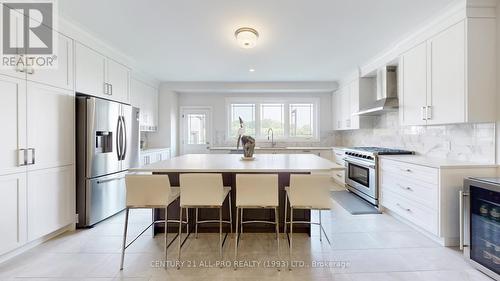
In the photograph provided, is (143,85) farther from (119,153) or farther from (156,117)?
(119,153)

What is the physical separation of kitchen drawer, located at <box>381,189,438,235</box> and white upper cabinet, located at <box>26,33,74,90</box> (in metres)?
4.43

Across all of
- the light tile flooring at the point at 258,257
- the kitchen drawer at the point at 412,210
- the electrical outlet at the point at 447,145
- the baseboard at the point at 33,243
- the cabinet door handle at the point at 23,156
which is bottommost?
the light tile flooring at the point at 258,257

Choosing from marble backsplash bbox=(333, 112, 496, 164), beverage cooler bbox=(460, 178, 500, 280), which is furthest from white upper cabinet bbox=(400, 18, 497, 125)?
beverage cooler bbox=(460, 178, 500, 280)

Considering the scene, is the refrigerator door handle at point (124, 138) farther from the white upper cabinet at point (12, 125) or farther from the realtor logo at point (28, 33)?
the white upper cabinet at point (12, 125)

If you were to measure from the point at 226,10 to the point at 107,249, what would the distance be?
2817mm

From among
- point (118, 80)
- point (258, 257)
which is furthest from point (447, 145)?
point (118, 80)

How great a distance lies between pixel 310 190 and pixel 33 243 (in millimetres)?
2956

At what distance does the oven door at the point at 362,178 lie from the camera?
3.84m

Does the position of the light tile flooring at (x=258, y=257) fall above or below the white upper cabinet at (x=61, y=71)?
below

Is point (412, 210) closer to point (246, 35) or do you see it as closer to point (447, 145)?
point (447, 145)

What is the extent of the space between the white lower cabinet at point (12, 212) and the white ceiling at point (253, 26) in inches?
72.1

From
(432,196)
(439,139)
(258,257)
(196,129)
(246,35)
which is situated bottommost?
(258,257)

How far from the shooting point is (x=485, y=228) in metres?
2.10

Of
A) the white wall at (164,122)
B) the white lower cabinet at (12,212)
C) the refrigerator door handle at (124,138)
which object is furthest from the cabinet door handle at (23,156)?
the white wall at (164,122)
